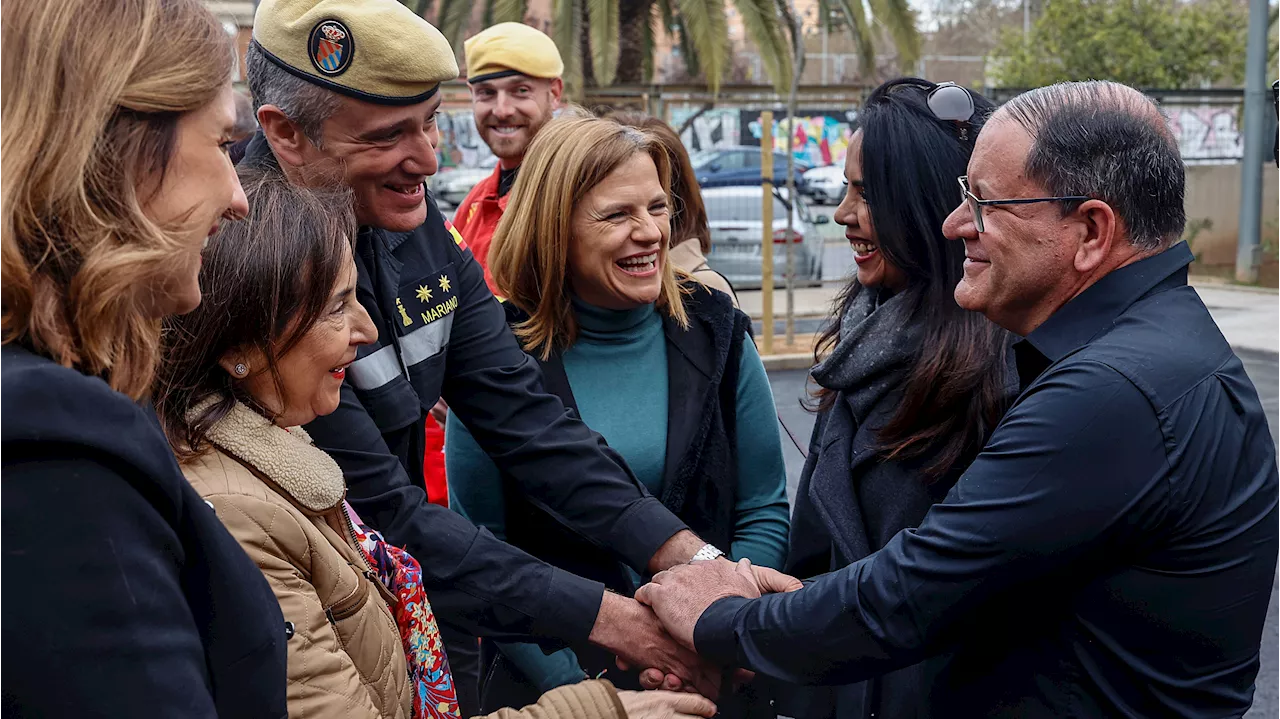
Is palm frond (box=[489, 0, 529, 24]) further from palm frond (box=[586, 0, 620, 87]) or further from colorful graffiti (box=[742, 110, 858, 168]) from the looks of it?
colorful graffiti (box=[742, 110, 858, 168])

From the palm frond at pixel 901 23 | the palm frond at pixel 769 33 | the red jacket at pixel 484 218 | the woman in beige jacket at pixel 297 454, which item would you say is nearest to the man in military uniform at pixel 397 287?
the woman in beige jacket at pixel 297 454

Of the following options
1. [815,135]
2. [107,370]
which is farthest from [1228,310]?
[107,370]

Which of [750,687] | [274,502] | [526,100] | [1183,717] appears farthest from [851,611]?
[526,100]

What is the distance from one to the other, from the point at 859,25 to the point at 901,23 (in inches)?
19.5

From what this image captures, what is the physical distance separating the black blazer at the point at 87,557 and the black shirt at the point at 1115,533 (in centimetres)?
118

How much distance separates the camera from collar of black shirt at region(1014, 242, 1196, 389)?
193cm

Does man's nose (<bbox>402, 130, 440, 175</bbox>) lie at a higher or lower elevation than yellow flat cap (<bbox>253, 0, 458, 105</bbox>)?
lower

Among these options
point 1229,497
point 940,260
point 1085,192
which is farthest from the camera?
point 940,260

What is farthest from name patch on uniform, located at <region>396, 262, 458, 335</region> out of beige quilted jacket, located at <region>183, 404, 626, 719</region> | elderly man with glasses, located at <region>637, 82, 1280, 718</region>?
elderly man with glasses, located at <region>637, 82, 1280, 718</region>

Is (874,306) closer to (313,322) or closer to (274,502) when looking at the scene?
(313,322)

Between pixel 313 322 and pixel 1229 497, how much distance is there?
1.42 m

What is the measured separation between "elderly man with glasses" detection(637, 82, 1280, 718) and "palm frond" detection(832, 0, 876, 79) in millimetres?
12621

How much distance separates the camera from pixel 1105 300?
195 centimetres

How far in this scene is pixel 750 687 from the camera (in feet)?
9.02
